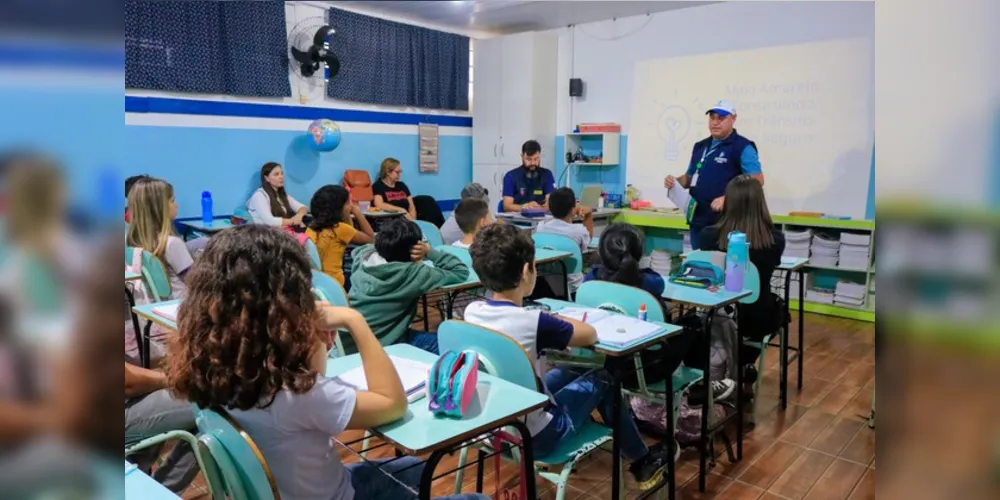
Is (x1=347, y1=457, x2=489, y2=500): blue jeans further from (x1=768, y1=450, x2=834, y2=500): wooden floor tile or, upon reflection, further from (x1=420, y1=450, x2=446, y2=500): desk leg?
(x1=768, y1=450, x2=834, y2=500): wooden floor tile

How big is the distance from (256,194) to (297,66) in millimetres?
1447

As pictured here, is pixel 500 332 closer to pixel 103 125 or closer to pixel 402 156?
pixel 103 125

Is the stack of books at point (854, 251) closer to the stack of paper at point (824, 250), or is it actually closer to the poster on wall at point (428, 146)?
the stack of paper at point (824, 250)

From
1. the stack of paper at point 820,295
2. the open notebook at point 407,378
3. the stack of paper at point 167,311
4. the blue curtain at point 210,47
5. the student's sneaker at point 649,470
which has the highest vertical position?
the blue curtain at point 210,47

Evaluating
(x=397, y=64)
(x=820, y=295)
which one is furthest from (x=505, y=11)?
(x=820, y=295)

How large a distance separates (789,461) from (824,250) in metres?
3.08

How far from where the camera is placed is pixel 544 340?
6.40 feet

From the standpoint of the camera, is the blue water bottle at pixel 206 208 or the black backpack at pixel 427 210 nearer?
the blue water bottle at pixel 206 208

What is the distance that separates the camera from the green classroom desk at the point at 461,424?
1.37 meters

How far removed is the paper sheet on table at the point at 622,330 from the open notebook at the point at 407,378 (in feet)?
1.90

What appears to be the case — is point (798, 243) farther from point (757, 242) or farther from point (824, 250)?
point (757, 242)

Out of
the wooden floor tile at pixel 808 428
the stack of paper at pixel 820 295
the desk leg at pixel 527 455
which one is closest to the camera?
the desk leg at pixel 527 455

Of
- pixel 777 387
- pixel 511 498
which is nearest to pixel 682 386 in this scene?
pixel 511 498

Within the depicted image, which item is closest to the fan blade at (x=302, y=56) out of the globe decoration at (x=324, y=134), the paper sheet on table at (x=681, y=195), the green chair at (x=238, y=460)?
the globe decoration at (x=324, y=134)
